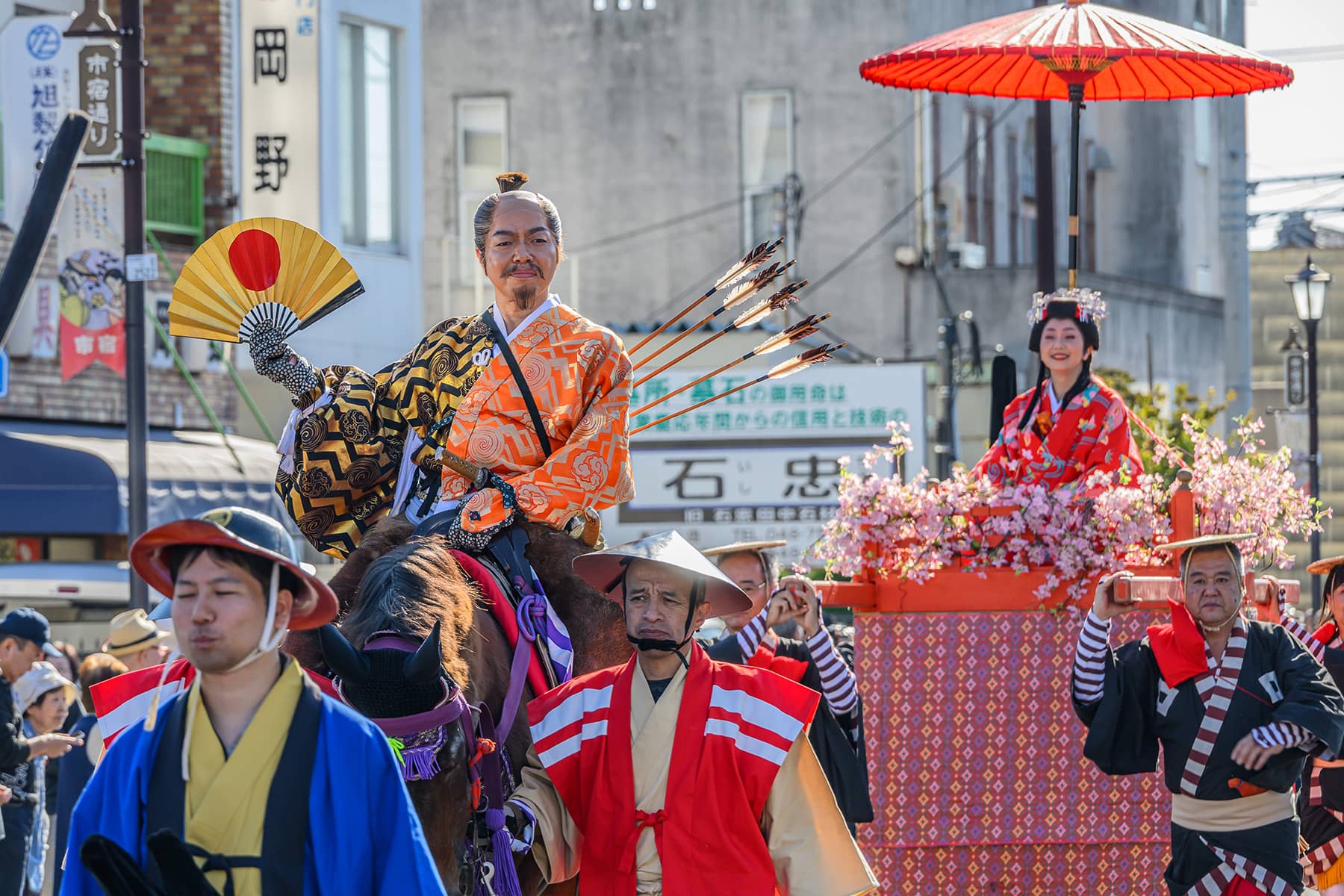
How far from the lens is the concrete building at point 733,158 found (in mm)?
26625

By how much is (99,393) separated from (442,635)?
12818 mm

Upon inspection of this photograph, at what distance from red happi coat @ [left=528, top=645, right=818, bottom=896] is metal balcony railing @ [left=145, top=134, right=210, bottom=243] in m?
13.9

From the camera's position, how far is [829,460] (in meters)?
19.8

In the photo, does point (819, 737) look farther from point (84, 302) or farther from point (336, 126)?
point (336, 126)

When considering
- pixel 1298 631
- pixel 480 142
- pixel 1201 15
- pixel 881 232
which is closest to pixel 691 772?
pixel 1298 631

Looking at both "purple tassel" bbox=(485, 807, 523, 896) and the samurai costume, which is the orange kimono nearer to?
"purple tassel" bbox=(485, 807, 523, 896)

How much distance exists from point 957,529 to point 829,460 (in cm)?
1205

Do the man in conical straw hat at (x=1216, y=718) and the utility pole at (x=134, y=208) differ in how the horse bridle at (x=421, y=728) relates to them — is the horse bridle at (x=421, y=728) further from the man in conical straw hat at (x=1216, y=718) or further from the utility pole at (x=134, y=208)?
the utility pole at (x=134, y=208)

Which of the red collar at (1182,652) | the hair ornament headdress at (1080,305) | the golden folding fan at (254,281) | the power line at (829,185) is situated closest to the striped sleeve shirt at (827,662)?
the red collar at (1182,652)

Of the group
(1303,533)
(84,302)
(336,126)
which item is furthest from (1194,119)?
(1303,533)

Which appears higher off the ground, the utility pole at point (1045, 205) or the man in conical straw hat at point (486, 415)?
the utility pole at point (1045, 205)

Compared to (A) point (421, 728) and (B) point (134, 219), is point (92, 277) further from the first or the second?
(A) point (421, 728)

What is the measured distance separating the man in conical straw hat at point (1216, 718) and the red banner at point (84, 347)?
11.2m

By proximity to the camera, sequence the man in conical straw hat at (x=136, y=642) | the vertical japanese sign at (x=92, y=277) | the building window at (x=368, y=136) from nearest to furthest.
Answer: the man in conical straw hat at (x=136, y=642)
the vertical japanese sign at (x=92, y=277)
the building window at (x=368, y=136)
